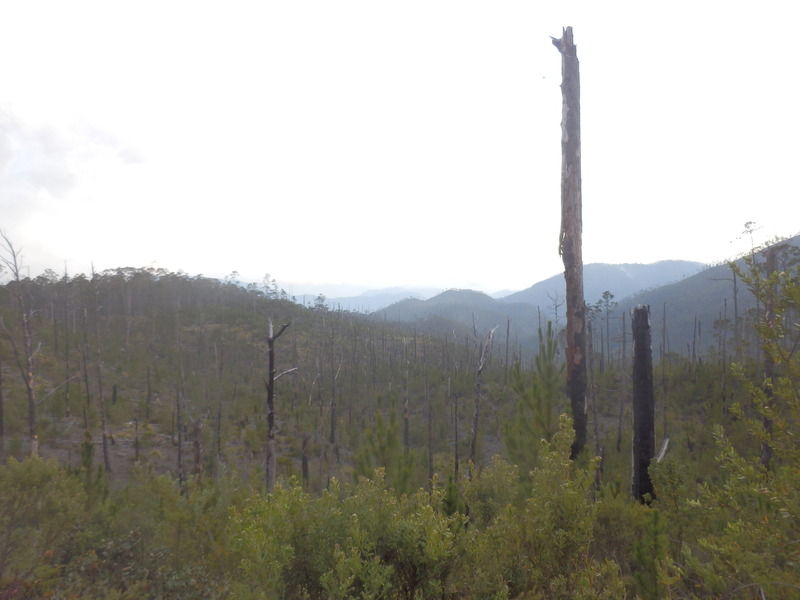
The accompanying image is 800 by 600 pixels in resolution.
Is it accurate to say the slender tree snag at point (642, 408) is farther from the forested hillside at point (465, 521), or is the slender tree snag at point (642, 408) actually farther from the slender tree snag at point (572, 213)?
the slender tree snag at point (572, 213)

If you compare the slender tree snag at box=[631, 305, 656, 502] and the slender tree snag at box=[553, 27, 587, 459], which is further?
the slender tree snag at box=[631, 305, 656, 502]

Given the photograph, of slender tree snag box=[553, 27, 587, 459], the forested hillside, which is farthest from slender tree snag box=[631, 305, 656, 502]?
slender tree snag box=[553, 27, 587, 459]

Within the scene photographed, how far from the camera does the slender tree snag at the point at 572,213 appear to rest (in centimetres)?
546

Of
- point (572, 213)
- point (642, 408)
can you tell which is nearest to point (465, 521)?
point (642, 408)

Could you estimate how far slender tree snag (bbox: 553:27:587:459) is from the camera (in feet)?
17.9

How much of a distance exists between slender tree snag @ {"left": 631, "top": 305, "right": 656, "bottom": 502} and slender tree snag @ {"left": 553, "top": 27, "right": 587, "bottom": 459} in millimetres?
915

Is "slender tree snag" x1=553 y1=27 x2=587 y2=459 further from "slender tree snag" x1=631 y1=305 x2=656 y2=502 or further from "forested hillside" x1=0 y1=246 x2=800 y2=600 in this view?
"slender tree snag" x1=631 y1=305 x2=656 y2=502

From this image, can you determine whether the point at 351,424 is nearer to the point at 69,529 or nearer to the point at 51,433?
the point at 51,433

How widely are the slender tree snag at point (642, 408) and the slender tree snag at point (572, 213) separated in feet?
3.00

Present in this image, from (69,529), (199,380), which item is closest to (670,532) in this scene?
(69,529)

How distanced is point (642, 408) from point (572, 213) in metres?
2.87

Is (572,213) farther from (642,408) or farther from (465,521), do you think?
(465,521)

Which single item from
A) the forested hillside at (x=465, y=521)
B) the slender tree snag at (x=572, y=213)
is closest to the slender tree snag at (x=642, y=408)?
the forested hillside at (x=465, y=521)

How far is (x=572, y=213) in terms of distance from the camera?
5.54 m
